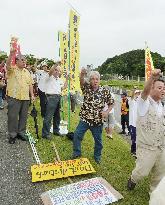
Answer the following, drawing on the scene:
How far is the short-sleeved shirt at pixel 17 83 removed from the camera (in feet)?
30.3

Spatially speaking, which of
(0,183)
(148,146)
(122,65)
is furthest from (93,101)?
(122,65)

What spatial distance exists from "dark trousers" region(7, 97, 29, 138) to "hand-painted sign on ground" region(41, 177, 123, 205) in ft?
10.4

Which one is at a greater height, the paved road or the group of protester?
the group of protester

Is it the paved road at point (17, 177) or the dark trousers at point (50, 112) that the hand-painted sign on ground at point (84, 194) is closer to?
the paved road at point (17, 177)

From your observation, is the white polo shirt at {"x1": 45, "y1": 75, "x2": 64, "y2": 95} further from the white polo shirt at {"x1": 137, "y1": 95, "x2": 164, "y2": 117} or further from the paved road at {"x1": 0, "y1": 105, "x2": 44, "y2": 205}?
the white polo shirt at {"x1": 137, "y1": 95, "x2": 164, "y2": 117}

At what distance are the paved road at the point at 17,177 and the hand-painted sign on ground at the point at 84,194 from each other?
23 centimetres

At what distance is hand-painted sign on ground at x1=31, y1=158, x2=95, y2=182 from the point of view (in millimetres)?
7011

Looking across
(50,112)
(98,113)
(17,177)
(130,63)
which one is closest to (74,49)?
(50,112)

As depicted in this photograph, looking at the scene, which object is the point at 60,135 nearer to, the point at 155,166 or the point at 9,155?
the point at 9,155

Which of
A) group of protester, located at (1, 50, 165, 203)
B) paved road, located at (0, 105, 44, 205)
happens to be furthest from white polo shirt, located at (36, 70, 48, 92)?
paved road, located at (0, 105, 44, 205)

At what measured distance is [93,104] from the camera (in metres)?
7.85

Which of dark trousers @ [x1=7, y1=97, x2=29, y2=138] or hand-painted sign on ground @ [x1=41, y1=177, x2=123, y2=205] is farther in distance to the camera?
dark trousers @ [x1=7, y1=97, x2=29, y2=138]

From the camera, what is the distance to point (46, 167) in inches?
285

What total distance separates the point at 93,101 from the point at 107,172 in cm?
140
